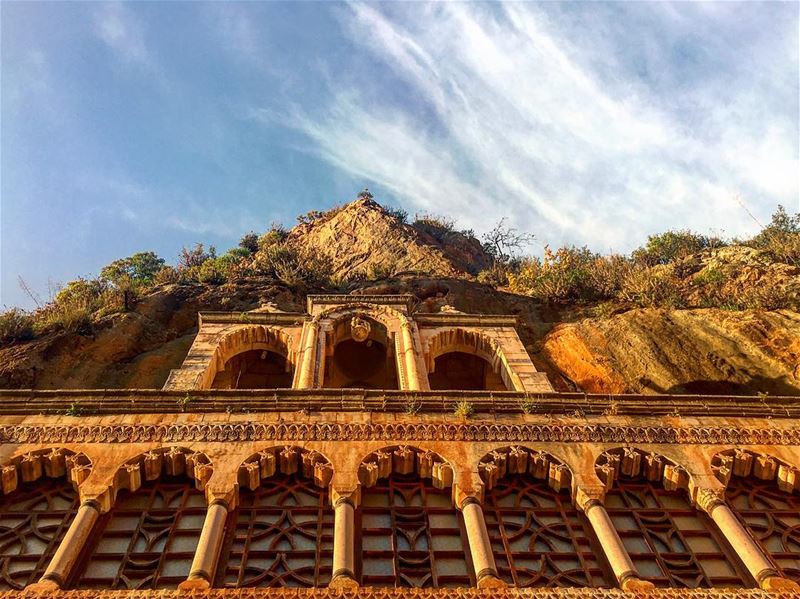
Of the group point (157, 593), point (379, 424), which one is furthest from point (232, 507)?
point (379, 424)

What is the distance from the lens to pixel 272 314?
785 inches

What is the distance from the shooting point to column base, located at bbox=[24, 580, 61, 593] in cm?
962

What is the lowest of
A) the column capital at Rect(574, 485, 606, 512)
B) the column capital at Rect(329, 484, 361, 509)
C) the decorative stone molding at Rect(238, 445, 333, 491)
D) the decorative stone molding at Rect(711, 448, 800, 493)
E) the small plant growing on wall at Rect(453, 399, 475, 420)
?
the column capital at Rect(574, 485, 606, 512)

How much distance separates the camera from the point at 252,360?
67.1 ft

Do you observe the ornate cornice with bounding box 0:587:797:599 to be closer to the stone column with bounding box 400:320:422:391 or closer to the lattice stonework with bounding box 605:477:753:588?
the lattice stonework with bounding box 605:477:753:588

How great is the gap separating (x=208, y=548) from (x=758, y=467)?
10.6 metres

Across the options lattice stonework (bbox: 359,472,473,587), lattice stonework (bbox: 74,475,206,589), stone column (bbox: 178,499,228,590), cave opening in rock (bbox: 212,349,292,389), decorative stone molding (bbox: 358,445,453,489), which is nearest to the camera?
stone column (bbox: 178,499,228,590)

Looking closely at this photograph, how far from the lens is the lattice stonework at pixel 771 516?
1156 centimetres

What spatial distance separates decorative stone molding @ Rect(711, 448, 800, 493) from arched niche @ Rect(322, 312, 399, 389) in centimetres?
878

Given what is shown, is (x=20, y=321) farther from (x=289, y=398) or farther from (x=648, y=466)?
(x=648, y=466)

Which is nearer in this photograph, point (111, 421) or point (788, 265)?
point (111, 421)

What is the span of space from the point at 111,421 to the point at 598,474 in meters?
9.53

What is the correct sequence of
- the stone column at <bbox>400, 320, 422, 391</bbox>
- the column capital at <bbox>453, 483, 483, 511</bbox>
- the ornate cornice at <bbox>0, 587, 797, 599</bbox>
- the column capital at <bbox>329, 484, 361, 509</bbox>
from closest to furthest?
the ornate cornice at <bbox>0, 587, 797, 599</bbox> → the column capital at <bbox>329, 484, 361, 509</bbox> → the column capital at <bbox>453, 483, 483, 511</bbox> → the stone column at <bbox>400, 320, 422, 391</bbox>

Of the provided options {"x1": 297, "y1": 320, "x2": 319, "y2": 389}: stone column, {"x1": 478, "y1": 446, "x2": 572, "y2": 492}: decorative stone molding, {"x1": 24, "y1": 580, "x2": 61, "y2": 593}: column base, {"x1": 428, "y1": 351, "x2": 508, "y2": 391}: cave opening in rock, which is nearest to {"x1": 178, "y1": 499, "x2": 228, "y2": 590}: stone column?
{"x1": 24, "y1": 580, "x2": 61, "y2": 593}: column base
